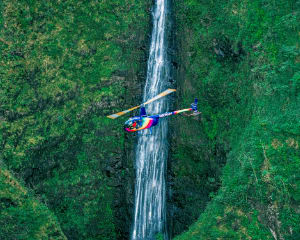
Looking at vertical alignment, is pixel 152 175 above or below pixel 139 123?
below

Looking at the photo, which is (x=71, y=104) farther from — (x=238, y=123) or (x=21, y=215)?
(x=238, y=123)

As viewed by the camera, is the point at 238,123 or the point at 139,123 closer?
the point at 139,123

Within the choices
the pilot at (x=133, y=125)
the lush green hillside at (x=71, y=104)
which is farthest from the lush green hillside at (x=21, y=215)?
the pilot at (x=133, y=125)

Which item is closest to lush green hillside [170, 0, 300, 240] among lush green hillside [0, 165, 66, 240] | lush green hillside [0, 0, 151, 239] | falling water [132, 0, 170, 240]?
falling water [132, 0, 170, 240]

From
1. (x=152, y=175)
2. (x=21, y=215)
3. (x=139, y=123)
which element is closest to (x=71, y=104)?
(x=139, y=123)

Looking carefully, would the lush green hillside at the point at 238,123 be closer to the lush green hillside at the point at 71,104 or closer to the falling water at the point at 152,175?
the falling water at the point at 152,175

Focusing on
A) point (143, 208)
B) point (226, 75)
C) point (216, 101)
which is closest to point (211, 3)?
point (226, 75)

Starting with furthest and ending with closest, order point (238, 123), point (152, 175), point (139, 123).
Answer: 1. point (152, 175)
2. point (238, 123)
3. point (139, 123)
